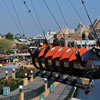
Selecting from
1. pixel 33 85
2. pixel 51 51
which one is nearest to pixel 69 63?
pixel 51 51

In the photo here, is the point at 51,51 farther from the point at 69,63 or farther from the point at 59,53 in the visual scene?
the point at 69,63

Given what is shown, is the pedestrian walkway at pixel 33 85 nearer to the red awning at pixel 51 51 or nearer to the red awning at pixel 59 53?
the red awning at pixel 51 51

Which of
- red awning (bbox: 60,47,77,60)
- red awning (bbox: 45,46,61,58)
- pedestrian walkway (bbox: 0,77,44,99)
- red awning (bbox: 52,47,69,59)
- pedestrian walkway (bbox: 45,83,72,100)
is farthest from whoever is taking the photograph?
pedestrian walkway (bbox: 0,77,44,99)

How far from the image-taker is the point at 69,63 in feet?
47.3

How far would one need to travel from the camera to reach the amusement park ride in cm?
1356

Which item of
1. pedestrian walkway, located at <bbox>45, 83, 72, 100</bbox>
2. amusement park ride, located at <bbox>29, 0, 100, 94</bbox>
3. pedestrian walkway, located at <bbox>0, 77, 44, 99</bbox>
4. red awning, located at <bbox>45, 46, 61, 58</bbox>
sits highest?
red awning, located at <bbox>45, 46, 61, 58</bbox>

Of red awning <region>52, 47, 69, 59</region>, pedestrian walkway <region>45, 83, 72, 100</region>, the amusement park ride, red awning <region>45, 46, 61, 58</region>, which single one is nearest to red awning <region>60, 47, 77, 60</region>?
the amusement park ride

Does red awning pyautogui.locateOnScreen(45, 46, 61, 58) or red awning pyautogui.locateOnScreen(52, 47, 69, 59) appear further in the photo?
red awning pyautogui.locateOnScreen(45, 46, 61, 58)

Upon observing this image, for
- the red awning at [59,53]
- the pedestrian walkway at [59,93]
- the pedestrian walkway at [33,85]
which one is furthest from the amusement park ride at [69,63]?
the pedestrian walkway at [33,85]

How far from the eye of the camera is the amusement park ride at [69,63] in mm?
13562

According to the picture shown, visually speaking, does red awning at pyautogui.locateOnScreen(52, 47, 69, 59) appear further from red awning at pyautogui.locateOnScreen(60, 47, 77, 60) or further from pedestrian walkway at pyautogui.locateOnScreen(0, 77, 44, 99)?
pedestrian walkway at pyautogui.locateOnScreen(0, 77, 44, 99)

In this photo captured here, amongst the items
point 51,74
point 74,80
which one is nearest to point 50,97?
point 51,74

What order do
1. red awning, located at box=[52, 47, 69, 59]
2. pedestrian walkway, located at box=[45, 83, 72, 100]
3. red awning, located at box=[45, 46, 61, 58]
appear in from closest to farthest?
red awning, located at box=[52, 47, 69, 59], red awning, located at box=[45, 46, 61, 58], pedestrian walkway, located at box=[45, 83, 72, 100]

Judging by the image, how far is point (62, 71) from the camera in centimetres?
1548
